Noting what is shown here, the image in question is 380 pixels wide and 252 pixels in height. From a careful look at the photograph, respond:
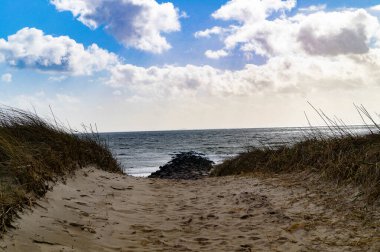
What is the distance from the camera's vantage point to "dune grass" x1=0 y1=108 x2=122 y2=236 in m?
4.60

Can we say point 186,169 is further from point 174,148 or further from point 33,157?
point 174,148

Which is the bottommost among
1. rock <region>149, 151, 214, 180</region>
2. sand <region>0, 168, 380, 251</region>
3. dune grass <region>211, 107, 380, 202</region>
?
rock <region>149, 151, 214, 180</region>

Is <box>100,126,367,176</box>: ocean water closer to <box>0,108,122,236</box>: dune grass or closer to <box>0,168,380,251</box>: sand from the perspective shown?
<box>0,168,380,251</box>: sand

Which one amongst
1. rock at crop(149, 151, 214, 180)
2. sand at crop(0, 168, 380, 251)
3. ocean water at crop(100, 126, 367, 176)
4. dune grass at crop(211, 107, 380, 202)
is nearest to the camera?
sand at crop(0, 168, 380, 251)

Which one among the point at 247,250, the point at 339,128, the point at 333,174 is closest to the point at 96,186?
the point at 247,250

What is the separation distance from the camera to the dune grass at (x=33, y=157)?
181 inches

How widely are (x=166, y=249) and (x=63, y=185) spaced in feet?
8.33

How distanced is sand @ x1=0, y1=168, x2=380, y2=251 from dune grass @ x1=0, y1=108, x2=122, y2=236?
0.20 m

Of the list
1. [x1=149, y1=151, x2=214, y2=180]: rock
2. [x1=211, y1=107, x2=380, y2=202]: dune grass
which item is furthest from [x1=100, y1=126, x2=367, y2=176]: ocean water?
[x1=149, y1=151, x2=214, y2=180]: rock

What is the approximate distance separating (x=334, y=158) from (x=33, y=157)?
5836mm

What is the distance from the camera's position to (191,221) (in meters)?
5.88

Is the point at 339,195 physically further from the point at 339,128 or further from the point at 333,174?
the point at 339,128

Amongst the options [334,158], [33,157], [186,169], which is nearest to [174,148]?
[186,169]

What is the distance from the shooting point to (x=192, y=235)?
5148 millimetres
